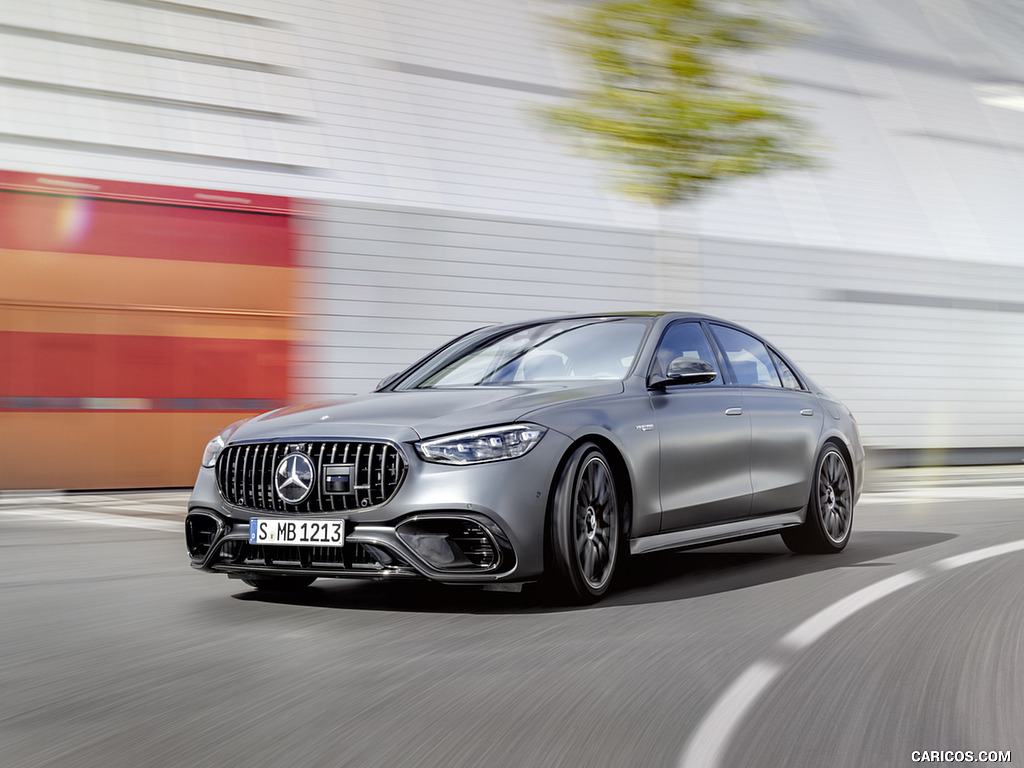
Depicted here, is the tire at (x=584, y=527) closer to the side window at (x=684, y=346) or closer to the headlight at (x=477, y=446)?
the headlight at (x=477, y=446)

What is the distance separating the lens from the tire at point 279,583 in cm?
663

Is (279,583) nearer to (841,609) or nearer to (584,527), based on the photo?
(584,527)

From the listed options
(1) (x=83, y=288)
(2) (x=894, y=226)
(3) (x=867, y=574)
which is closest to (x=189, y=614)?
(3) (x=867, y=574)

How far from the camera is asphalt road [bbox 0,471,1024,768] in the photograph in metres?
3.64

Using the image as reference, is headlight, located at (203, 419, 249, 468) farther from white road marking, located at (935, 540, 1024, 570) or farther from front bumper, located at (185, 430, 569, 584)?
white road marking, located at (935, 540, 1024, 570)

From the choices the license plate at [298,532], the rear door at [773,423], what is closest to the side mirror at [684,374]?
the rear door at [773,423]

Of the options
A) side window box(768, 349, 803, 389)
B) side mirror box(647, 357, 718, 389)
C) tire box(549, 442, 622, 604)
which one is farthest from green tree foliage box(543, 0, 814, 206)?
tire box(549, 442, 622, 604)

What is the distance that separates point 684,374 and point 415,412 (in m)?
1.58

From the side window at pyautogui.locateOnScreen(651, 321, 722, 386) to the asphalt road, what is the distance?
1.23m

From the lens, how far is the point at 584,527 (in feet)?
19.8

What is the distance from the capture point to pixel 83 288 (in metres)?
13.5

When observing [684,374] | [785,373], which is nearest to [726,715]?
[684,374]

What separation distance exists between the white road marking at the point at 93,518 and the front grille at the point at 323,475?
4.38 meters

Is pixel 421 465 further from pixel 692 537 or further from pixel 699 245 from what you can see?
pixel 699 245
